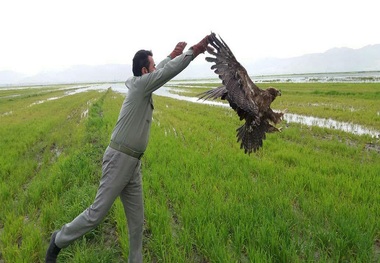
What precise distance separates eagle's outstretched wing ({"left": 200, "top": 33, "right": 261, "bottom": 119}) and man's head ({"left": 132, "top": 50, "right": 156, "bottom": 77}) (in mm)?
500

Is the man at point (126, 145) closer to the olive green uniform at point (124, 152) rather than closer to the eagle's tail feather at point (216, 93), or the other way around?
the olive green uniform at point (124, 152)

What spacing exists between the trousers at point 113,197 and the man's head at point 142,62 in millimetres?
703

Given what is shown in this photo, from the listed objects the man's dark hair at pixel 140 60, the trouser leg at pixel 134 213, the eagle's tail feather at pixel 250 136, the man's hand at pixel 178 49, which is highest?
the man's hand at pixel 178 49

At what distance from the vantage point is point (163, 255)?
2.83 meters

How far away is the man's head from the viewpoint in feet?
8.00

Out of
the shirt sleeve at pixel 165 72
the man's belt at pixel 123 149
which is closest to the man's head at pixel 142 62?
the shirt sleeve at pixel 165 72

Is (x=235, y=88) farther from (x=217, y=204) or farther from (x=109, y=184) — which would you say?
(x=217, y=204)

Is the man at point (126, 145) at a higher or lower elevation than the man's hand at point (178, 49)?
lower

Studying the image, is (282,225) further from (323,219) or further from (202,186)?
(202,186)

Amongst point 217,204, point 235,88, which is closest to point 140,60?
point 235,88

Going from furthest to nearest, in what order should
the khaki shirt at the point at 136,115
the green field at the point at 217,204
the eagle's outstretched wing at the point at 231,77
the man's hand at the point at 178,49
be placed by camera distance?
the green field at the point at 217,204 → the man's hand at the point at 178,49 → the eagle's outstretched wing at the point at 231,77 → the khaki shirt at the point at 136,115

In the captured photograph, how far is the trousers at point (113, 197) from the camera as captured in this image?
243 cm

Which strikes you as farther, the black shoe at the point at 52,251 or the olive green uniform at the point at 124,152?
the black shoe at the point at 52,251

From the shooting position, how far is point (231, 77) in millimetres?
Answer: 2533
